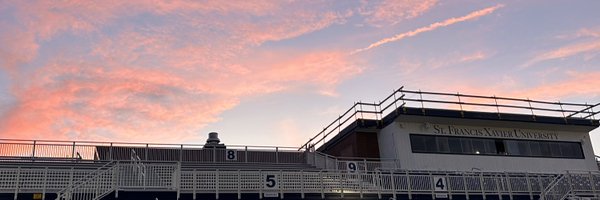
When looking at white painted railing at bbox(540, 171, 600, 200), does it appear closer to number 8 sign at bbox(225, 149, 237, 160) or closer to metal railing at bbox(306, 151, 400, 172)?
metal railing at bbox(306, 151, 400, 172)

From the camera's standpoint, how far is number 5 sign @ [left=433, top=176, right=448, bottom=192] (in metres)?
28.1

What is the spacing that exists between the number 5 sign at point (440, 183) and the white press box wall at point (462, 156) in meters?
4.45

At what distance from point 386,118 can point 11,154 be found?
20927 mm

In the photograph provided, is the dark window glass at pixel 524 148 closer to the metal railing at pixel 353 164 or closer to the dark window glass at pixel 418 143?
the dark window glass at pixel 418 143

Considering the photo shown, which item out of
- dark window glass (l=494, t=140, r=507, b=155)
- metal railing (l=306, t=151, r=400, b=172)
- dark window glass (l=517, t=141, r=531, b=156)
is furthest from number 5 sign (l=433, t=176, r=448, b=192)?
dark window glass (l=517, t=141, r=531, b=156)

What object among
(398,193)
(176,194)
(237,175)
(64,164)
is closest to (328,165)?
(398,193)

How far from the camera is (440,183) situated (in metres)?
28.3

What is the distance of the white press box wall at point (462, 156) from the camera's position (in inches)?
1313

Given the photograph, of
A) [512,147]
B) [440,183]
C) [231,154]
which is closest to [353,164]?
[440,183]

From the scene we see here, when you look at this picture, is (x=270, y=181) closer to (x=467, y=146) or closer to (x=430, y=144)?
(x=430, y=144)

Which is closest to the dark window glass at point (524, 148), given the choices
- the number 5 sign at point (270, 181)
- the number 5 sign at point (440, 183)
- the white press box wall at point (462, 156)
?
the white press box wall at point (462, 156)

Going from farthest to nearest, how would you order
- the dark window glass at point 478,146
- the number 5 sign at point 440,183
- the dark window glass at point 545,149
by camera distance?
the dark window glass at point 545,149 < the dark window glass at point 478,146 < the number 5 sign at point 440,183

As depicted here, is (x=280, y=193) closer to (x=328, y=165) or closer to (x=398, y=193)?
(x=398, y=193)

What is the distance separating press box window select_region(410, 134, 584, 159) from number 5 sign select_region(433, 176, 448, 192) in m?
5.14
